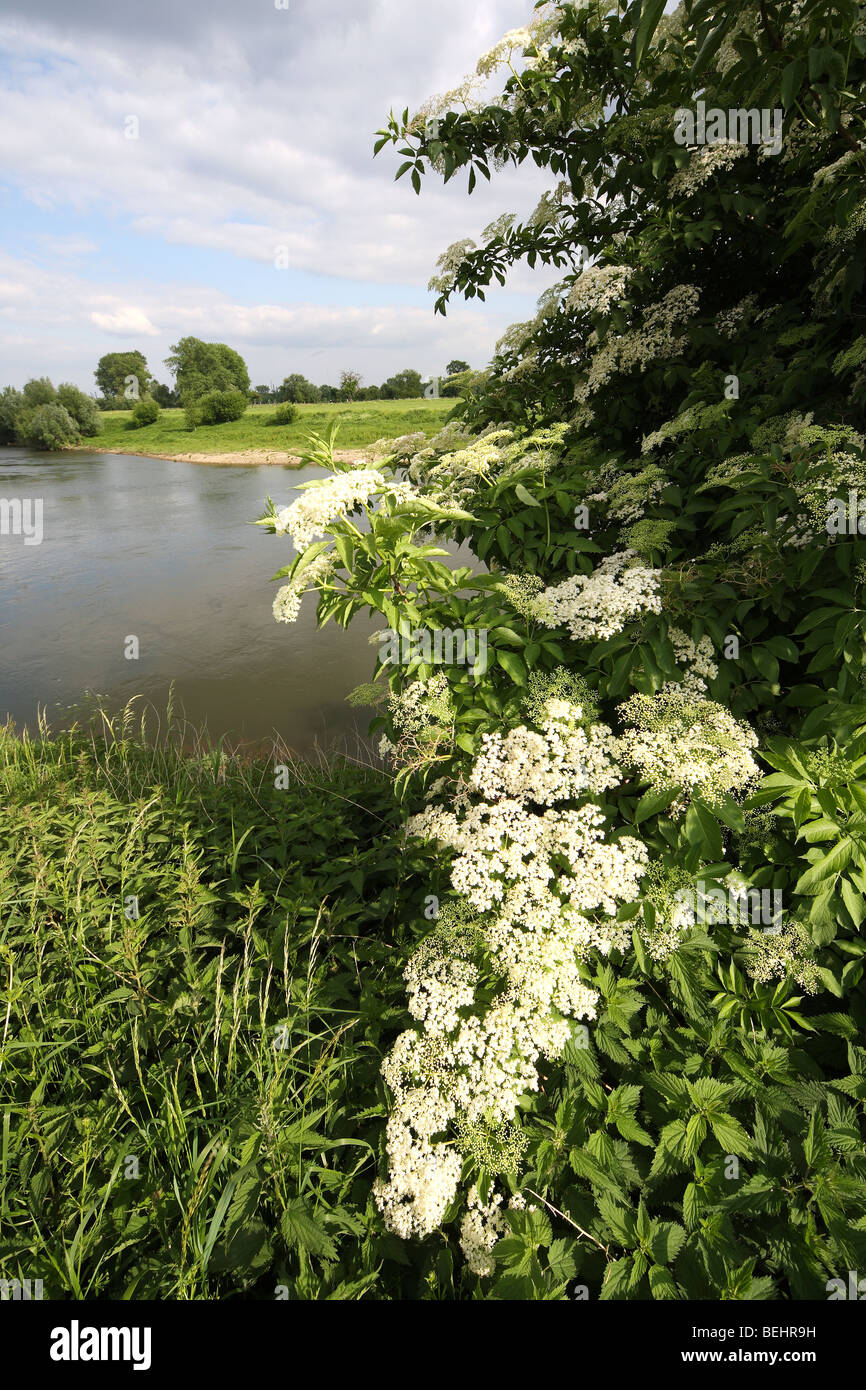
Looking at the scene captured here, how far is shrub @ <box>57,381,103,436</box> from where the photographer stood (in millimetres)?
54156

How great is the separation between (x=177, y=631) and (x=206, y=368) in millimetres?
77284

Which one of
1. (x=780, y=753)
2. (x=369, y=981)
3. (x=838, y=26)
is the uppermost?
(x=838, y=26)

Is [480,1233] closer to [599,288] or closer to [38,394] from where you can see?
[599,288]

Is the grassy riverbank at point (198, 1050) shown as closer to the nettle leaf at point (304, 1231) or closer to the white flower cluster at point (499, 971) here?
the nettle leaf at point (304, 1231)

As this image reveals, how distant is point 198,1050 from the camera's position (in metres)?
2.34

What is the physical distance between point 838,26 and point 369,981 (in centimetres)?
395

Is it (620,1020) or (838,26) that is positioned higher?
(838,26)

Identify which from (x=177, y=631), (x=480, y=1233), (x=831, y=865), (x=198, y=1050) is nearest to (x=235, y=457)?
(x=177, y=631)

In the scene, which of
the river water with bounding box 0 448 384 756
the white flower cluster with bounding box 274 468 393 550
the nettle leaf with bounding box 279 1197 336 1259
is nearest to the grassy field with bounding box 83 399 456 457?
the river water with bounding box 0 448 384 756

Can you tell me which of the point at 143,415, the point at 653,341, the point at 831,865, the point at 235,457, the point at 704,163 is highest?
the point at 143,415

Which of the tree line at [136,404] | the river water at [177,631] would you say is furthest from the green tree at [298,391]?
the river water at [177,631]
